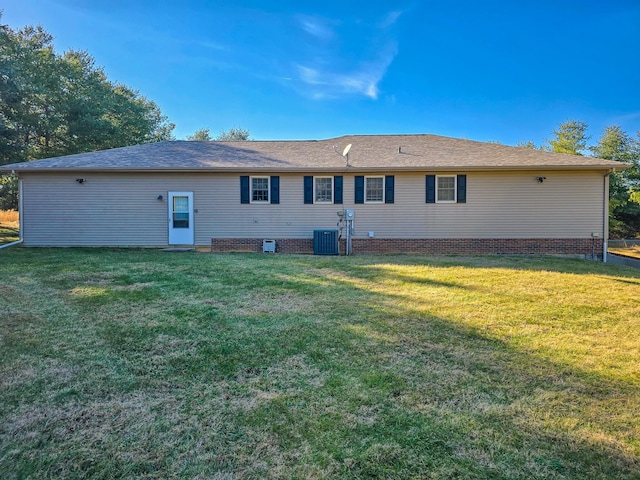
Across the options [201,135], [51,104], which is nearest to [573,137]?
[201,135]

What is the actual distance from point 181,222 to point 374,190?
6.47 metres

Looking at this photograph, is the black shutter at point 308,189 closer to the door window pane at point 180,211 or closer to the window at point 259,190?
the window at point 259,190

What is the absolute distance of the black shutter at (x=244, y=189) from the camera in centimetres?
1133

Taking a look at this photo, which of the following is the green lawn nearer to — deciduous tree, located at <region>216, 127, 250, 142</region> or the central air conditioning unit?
the central air conditioning unit

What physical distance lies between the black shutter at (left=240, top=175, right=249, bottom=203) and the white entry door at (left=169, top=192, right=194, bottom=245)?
5.53 ft

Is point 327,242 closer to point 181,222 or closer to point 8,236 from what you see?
point 181,222

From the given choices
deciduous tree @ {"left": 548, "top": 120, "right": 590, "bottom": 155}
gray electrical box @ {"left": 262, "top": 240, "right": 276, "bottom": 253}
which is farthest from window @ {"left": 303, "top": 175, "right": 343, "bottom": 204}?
deciduous tree @ {"left": 548, "top": 120, "right": 590, "bottom": 155}

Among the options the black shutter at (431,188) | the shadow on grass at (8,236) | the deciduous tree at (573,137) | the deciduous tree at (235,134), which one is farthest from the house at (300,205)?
the deciduous tree at (235,134)

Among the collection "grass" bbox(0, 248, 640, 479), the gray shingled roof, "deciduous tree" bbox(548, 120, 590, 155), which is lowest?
"grass" bbox(0, 248, 640, 479)

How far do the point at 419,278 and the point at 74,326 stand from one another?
5.53m

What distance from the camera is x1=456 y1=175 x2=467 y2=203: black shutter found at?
1116cm

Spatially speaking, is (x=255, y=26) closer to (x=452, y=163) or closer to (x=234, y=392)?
(x=452, y=163)

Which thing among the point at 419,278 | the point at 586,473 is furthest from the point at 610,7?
the point at 586,473

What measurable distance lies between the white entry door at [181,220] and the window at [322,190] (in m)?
4.11
